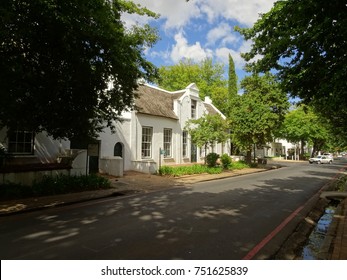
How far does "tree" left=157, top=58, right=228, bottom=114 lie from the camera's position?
50000 mm

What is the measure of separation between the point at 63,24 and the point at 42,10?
814 mm

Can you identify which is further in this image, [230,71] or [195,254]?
[230,71]

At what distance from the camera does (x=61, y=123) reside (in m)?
11.0

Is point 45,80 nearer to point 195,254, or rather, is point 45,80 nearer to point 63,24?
point 63,24

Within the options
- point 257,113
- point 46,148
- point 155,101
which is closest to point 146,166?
point 46,148

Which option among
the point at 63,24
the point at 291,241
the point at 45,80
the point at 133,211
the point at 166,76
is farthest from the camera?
the point at 166,76

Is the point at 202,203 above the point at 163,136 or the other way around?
the other way around

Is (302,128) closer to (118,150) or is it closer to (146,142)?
(146,142)

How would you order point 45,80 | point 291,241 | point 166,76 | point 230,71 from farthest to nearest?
point 166,76
point 230,71
point 45,80
point 291,241

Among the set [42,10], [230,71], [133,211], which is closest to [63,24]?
[42,10]

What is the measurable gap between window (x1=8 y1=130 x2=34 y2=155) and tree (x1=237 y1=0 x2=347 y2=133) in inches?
492

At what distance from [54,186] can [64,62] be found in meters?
5.48

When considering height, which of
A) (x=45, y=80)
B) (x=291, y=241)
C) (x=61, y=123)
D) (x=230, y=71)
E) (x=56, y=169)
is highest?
(x=230, y=71)

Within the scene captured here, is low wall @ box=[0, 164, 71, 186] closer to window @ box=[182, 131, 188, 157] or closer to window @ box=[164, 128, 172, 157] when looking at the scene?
window @ box=[164, 128, 172, 157]
